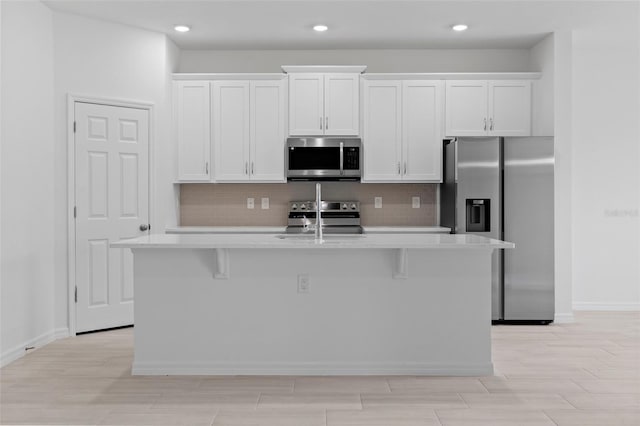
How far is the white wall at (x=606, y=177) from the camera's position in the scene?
237 inches

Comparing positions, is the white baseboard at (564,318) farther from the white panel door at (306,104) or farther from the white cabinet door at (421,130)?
the white panel door at (306,104)

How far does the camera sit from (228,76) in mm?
5770

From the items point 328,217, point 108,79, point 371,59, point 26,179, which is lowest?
point 328,217

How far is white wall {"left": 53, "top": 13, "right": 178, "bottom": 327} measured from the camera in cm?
481

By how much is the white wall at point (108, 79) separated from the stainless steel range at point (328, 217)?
125cm

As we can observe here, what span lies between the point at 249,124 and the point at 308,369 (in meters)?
2.92

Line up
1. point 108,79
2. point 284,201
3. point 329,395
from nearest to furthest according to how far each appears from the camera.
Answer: point 329,395 → point 108,79 → point 284,201

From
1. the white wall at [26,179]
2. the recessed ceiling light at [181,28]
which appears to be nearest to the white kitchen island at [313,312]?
the white wall at [26,179]

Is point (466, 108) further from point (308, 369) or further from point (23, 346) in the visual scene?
point (23, 346)

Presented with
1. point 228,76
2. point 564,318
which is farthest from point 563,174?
point 228,76

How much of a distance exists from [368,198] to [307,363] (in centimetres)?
280

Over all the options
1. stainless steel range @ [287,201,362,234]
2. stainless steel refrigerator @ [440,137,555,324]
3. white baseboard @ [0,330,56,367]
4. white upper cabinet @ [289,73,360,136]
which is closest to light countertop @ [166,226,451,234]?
stainless steel range @ [287,201,362,234]

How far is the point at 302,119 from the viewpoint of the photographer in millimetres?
5758

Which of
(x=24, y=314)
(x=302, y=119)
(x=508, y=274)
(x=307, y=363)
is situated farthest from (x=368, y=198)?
(x=24, y=314)
